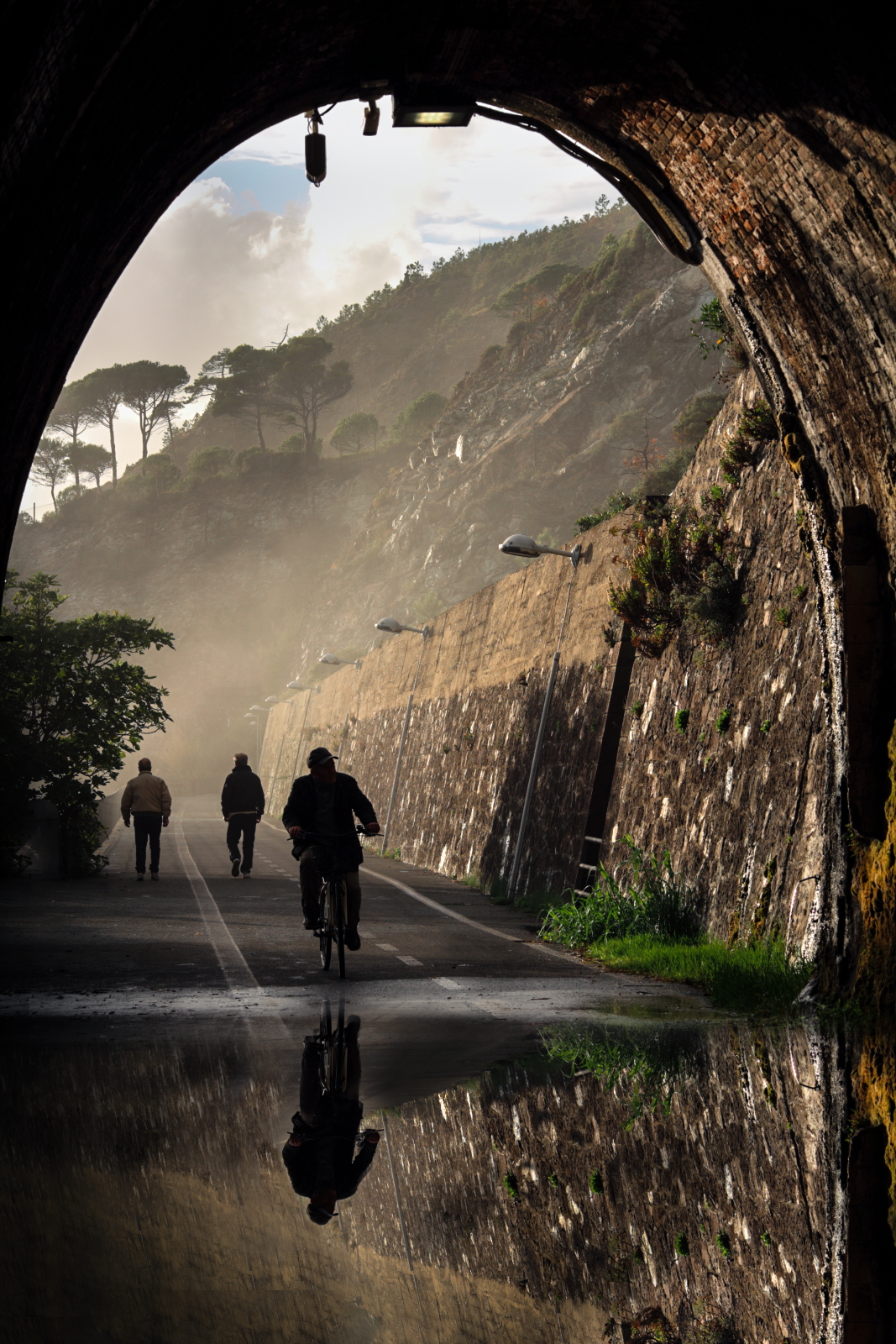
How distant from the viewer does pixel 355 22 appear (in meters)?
7.84

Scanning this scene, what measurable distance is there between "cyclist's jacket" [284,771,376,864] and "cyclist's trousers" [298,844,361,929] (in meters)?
0.15

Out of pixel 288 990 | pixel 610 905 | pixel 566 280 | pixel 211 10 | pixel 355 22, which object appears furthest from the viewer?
pixel 566 280

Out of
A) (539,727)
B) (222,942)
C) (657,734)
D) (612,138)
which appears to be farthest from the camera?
(539,727)

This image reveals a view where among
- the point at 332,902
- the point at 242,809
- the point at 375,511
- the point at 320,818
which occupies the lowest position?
the point at 332,902

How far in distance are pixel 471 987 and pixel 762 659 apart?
15.0ft

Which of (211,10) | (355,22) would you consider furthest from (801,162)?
(211,10)

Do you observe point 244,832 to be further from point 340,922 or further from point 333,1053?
point 333,1053

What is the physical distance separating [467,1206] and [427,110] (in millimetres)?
8054

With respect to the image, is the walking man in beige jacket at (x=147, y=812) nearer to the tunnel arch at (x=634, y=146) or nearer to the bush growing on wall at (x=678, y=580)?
the bush growing on wall at (x=678, y=580)

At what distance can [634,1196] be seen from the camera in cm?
438

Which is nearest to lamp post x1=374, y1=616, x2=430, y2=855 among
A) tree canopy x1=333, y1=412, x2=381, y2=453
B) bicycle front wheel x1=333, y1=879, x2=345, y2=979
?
bicycle front wheel x1=333, y1=879, x2=345, y2=979

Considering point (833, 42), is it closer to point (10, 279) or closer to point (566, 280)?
point (10, 279)

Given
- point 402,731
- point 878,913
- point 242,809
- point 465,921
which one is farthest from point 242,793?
point 878,913

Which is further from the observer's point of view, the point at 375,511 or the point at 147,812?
the point at 375,511
